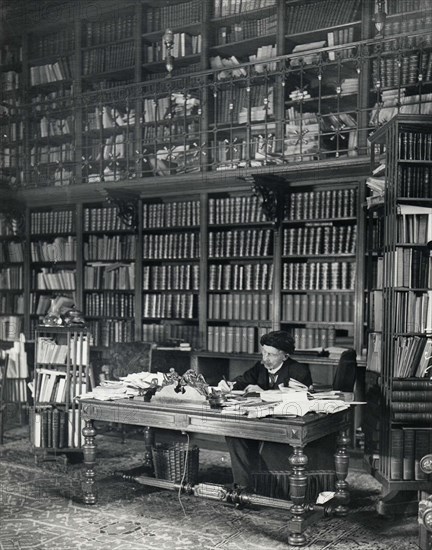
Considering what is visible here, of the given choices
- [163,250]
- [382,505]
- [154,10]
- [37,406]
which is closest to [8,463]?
[37,406]

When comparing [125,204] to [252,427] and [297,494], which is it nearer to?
Result: [252,427]

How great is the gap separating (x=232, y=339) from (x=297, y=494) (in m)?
2.66

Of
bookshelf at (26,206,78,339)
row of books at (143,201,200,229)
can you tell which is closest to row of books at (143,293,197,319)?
row of books at (143,201,200,229)

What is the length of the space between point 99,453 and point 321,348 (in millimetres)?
2122

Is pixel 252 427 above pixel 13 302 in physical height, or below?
below

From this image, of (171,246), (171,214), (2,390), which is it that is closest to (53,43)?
(171,214)

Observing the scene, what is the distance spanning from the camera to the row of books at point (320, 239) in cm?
575

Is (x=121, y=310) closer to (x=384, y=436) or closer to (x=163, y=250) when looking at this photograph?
(x=163, y=250)

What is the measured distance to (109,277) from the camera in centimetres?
703

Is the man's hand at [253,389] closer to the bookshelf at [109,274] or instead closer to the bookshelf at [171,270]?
the bookshelf at [171,270]

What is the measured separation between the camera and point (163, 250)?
265 inches

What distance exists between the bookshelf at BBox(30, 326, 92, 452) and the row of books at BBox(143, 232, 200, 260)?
1.43 metres

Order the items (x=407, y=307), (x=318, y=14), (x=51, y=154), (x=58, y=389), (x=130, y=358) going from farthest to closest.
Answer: (x=51, y=154), (x=130, y=358), (x=318, y=14), (x=58, y=389), (x=407, y=307)

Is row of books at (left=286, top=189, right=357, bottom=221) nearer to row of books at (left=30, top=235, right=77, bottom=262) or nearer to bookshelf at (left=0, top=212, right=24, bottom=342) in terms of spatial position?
row of books at (left=30, top=235, right=77, bottom=262)
